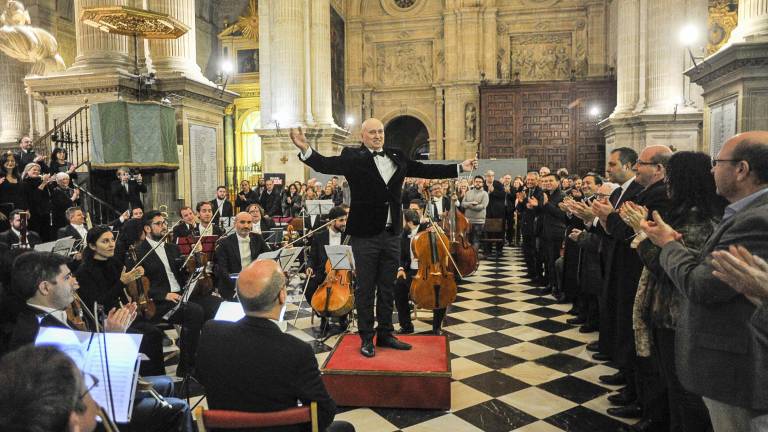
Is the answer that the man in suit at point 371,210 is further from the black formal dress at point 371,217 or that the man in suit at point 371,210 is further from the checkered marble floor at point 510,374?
the checkered marble floor at point 510,374

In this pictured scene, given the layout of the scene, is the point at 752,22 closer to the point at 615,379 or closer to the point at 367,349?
the point at 615,379

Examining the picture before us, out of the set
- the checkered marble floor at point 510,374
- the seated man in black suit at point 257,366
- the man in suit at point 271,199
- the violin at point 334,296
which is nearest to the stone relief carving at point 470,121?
the man in suit at point 271,199

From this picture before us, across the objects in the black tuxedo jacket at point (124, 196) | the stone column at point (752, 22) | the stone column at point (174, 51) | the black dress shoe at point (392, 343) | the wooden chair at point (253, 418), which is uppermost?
the stone column at point (174, 51)

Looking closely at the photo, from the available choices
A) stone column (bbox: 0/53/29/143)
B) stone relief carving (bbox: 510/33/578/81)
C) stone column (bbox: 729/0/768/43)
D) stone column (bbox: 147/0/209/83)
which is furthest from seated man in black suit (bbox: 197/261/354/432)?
stone relief carving (bbox: 510/33/578/81)

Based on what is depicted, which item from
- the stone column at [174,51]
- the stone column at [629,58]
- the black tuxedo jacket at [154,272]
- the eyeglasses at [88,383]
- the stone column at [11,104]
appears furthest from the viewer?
the stone column at [11,104]

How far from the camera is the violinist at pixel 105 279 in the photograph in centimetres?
381

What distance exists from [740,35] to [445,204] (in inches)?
189

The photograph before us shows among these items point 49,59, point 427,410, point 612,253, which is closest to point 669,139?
point 612,253

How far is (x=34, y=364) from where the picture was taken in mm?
1127

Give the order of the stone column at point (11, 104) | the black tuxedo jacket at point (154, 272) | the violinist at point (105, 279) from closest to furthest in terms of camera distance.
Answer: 1. the violinist at point (105, 279)
2. the black tuxedo jacket at point (154, 272)
3. the stone column at point (11, 104)

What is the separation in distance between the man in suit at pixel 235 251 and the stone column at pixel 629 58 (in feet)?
35.0

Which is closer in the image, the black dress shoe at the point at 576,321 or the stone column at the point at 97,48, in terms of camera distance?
the black dress shoe at the point at 576,321

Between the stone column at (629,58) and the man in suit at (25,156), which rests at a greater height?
the stone column at (629,58)

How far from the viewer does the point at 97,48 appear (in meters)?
7.87
